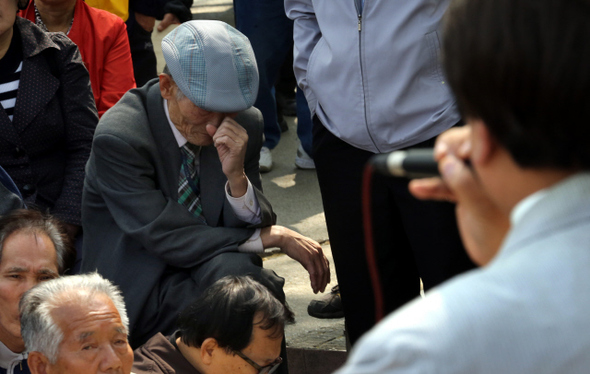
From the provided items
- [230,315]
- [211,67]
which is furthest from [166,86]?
[230,315]

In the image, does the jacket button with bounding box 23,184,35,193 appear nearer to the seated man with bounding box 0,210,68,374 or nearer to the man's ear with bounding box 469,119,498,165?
the seated man with bounding box 0,210,68,374

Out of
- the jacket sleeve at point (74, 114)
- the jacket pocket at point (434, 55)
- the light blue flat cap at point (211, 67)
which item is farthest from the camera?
the jacket sleeve at point (74, 114)

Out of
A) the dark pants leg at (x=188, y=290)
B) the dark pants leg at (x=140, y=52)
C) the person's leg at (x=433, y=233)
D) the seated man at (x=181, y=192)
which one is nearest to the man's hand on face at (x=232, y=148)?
the seated man at (x=181, y=192)

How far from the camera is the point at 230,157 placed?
2.80 meters

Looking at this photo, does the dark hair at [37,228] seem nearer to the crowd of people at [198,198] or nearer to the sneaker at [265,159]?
the crowd of people at [198,198]

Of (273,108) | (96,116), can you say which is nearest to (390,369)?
(96,116)

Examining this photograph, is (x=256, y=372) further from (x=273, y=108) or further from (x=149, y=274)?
(x=273, y=108)

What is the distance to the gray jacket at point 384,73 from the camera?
8.12ft

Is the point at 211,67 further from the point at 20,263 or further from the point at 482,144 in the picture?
the point at 482,144

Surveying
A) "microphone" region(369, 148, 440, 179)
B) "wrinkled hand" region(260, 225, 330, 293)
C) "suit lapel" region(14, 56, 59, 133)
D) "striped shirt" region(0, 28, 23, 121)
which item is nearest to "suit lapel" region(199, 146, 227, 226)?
"wrinkled hand" region(260, 225, 330, 293)

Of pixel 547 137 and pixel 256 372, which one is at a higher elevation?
pixel 547 137

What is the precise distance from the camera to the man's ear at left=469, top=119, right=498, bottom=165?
83 cm

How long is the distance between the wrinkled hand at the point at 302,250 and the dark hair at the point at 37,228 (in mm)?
702

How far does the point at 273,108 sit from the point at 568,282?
4062mm
